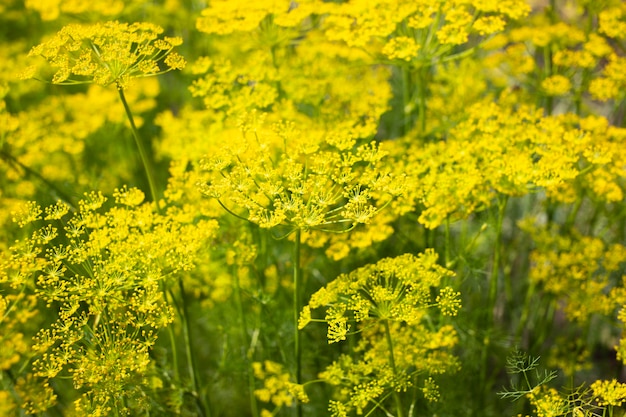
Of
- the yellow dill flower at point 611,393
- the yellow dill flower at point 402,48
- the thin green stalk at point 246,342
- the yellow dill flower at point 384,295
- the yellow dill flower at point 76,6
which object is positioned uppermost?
the yellow dill flower at point 76,6

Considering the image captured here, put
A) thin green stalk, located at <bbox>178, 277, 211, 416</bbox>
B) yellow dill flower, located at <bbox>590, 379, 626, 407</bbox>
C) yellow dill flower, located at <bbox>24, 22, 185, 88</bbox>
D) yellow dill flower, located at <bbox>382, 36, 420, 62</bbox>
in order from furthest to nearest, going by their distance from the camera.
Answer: yellow dill flower, located at <bbox>382, 36, 420, 62</bbox>, thin green stalk, located at <bbox>178, 277, 211, 416</bbox>, yellow dill flower, located at <bbox>24, 22, 185, 88</bbox>, yellow dill flower, located at <bbox>590, 379, 626, 407</bbox>

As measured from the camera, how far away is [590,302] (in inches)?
89.2

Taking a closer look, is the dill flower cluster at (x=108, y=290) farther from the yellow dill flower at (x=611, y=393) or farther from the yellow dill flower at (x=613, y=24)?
the yellow dill flower at (x=613, y=24)

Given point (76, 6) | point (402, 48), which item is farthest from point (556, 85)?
point (76, 6)

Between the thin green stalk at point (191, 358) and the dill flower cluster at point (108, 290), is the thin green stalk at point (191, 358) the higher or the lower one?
the lower one

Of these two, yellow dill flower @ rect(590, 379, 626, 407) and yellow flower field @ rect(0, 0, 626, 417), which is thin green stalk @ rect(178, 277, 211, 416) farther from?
yellow dill flower @ rect(590, 379, 626, 407)

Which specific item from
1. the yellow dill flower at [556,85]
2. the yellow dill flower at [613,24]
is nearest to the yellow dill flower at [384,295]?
the yellow dill flower at [556,85]

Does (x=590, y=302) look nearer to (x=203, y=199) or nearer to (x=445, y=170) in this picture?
(x=445, y=170)

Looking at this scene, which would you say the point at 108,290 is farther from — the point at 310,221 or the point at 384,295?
the point at 384,295

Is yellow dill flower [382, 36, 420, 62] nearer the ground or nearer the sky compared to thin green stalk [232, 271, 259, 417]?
nearer the sky

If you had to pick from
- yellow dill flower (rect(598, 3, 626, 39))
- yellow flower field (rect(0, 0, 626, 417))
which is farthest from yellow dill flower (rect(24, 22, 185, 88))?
yellow dill flower (rect(598, 3, 626, 39))

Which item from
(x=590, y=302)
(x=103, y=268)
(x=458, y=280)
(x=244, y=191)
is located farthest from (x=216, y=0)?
(x=590, y=302)

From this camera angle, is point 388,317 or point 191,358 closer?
point 388,317

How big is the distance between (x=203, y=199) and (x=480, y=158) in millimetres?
957
